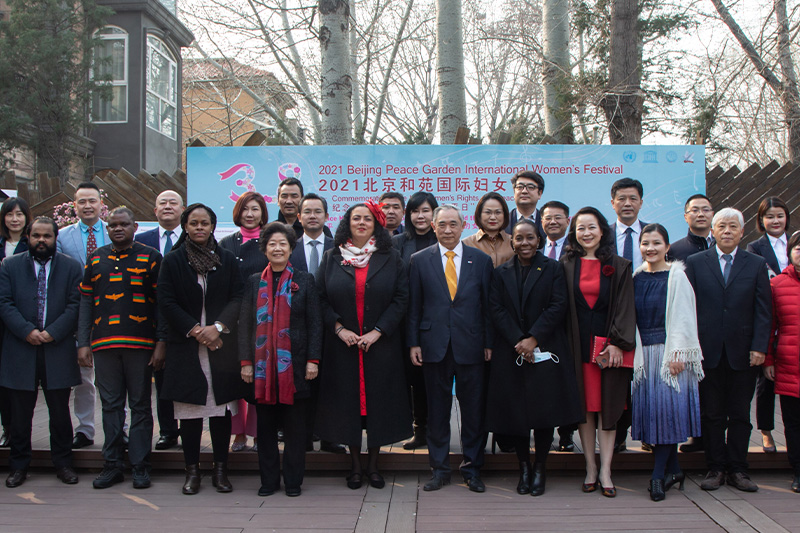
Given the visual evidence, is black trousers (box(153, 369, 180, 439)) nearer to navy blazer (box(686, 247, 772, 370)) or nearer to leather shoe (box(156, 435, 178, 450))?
leather shoe (box(156, 435, 178, 450))

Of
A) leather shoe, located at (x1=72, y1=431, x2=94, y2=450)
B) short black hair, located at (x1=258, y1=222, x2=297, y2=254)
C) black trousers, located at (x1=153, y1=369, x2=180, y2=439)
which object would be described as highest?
short black hair, located at (x1=258, y1=222, x2=297, y2=254)

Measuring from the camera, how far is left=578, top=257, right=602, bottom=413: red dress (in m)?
4.38

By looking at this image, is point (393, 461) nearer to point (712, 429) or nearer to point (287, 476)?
point (287, 476)

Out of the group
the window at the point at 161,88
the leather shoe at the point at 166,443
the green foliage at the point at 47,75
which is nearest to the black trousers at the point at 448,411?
the leather shoe at the point at 166,443

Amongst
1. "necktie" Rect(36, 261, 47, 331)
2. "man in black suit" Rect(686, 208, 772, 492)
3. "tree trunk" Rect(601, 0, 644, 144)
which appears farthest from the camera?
"tree trunk" Rect(601, 0, 644, 144)

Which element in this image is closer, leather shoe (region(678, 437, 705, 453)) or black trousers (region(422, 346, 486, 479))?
black trousers (region(422, 346, 486, 479))

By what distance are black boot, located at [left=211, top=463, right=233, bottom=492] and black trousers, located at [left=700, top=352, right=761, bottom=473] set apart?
3.16 meters

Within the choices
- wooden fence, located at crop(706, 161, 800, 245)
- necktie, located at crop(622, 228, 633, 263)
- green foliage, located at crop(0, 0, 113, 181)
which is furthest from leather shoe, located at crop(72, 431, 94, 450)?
green foliage, located at crop(0, 0, 113, 181)

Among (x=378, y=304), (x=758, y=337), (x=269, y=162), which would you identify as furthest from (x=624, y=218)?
(x=269, y=162)

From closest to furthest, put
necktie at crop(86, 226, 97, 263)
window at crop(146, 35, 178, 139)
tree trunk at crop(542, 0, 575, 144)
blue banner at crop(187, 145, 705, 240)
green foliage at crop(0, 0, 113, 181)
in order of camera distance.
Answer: necktie at crop(86, 226, 97, 263), blue banner at crop(187, 145, 705, 240), tree trunk at crop(542, 0, 575, 144), green foliage at crop(0, 0, 113, 181), window at crop(146, 35, 178, 139)

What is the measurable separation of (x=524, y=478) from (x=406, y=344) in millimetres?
1166

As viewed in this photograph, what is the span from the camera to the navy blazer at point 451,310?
452 centimetres

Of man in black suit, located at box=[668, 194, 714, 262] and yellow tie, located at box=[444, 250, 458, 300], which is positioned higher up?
man in black suit, located at box=[668, 194, 714, 262]

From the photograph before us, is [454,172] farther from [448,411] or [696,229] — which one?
[448,411]
